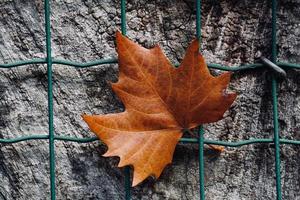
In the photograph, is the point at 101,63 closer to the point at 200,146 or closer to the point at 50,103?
the point at 50,103

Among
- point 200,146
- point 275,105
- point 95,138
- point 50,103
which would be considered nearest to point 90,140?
point 95,138

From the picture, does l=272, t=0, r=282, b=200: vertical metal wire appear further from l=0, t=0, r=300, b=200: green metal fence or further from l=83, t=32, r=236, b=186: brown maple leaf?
l=83, t=32, r=236, b=186: brown maple leaf

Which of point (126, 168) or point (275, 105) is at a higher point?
A: point (275, 105)

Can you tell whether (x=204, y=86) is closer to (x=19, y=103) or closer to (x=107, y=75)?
(x=107, y=75)

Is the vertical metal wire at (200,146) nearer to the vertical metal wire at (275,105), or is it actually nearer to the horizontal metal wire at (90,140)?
the horizontal metal wire at (90,140)

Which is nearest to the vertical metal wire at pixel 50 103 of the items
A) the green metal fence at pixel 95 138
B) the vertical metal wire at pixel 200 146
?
the green metal fence at pixel 95 138

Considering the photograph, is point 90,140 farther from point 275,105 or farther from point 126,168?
point 275,105

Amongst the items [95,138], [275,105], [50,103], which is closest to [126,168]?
[95,138]

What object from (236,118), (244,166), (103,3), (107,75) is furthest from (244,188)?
(103,3)

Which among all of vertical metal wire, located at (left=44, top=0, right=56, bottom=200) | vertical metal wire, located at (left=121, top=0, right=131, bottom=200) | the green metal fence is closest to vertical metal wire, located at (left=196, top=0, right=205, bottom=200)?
the green metal fence
